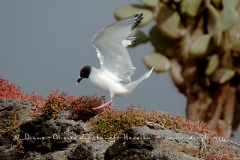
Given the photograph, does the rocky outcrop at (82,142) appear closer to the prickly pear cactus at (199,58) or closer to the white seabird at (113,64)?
the white seabird at (113,64)

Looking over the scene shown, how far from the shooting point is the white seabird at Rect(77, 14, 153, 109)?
645 centimetres

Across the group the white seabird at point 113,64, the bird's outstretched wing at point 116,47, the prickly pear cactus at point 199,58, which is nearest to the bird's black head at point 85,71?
the white seabird at point 113,64

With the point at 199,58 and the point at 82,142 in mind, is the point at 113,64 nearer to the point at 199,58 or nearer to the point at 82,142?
the point at 82,142

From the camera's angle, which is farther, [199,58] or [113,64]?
[199,58]

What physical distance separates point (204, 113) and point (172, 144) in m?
9.29

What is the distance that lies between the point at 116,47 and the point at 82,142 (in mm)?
1269

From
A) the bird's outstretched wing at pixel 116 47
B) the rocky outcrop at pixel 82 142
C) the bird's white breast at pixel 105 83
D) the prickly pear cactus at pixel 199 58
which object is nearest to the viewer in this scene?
the rocky outcrop at pixel 82 142

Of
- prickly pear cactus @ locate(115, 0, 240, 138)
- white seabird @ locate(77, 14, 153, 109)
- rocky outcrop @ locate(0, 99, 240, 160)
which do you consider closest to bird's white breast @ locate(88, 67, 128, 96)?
white seabird @ locate(77, 14, 153, 109)

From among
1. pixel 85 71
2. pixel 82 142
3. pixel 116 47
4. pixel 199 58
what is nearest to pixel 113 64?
pixel 116 47

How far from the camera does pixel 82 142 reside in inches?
260

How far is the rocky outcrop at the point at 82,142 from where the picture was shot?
18.9ft

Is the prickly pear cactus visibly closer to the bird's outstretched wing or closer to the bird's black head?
the bird's outstretched wing

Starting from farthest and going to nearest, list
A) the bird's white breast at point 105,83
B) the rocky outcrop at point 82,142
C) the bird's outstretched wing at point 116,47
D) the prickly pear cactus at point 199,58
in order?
the prickly pear cactus at point 199,58 → the bird's white breast at point 105,83 → the bird's outstretched wing at point 116,47 → the rocky outcrop at point 82,142

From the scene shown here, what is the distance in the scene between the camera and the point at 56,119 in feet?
22.5
